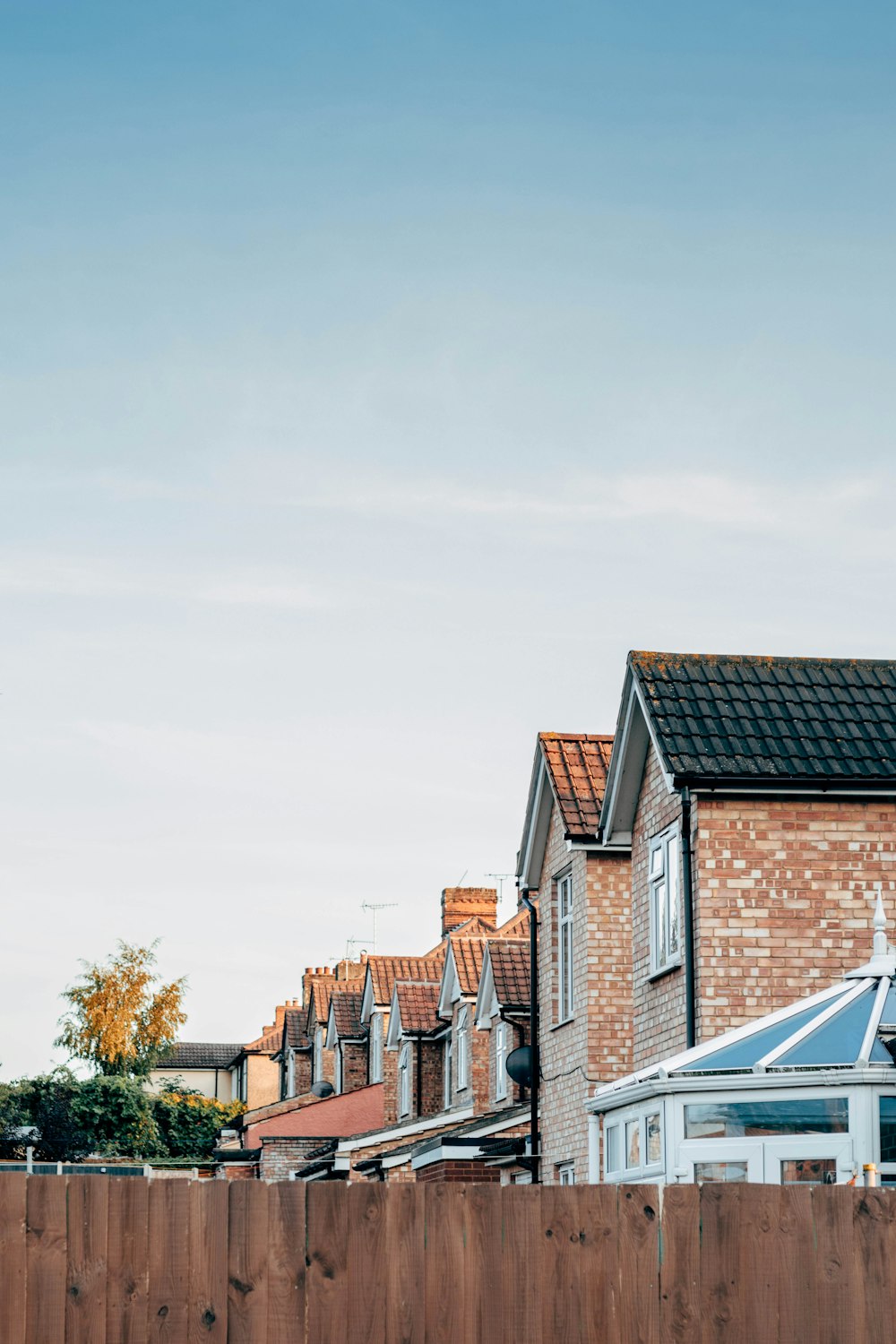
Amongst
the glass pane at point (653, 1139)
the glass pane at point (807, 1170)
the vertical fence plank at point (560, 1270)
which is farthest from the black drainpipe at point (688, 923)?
the vertical fence plank at point (560, 1270)

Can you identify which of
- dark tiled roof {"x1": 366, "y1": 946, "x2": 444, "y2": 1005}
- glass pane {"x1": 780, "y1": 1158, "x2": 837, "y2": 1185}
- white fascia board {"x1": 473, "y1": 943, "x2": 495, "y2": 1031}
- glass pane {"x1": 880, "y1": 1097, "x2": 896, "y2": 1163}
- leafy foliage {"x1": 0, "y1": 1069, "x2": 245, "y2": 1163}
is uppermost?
dark tiled roof {"x1": 366, "y1": 946, "x2": 444, "y2": 1005}

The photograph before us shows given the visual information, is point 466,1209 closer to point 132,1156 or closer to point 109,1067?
point 132,1156

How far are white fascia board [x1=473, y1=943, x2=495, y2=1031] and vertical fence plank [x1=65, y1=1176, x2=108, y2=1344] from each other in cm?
2336

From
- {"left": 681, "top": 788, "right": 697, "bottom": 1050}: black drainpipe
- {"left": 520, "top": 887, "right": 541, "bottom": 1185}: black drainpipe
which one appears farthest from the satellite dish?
{"left": 681, "top": 788, "right": 697, "bottom": 1050}: black drainpipe

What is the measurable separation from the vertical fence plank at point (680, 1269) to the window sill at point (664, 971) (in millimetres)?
9044

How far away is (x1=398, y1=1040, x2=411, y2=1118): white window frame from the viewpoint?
37.8 meters

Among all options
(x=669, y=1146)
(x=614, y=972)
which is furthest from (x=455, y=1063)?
(x=669, y=1146)

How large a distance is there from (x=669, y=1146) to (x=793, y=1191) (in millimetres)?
5237

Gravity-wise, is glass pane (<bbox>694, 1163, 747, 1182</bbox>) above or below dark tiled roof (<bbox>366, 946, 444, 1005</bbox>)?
below

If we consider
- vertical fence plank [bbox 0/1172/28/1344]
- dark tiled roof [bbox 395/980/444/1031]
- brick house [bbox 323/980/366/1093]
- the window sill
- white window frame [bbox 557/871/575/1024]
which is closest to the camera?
vertical fence plank [bbox 0/1172/28/1344]

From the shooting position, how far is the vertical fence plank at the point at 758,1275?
268 inches

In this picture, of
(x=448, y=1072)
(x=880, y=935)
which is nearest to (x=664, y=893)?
(x=880, y=935)

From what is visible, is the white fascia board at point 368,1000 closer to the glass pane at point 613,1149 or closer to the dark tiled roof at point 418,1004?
the dark tiled roof at point 418,1004

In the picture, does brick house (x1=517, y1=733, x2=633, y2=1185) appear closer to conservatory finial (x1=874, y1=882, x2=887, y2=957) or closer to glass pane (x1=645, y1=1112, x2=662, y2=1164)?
conservatory finial (x1=874, y1=882, x2=887, y2=957)
